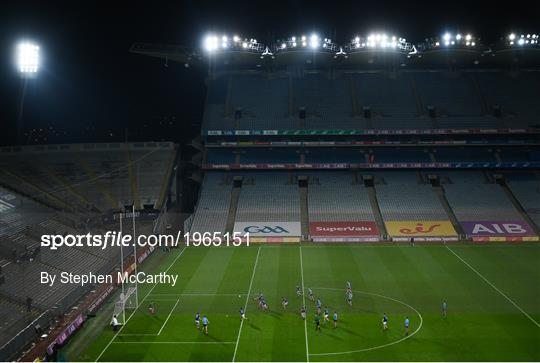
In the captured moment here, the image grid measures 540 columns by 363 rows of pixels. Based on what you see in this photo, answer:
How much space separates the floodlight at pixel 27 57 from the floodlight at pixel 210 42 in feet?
55.6

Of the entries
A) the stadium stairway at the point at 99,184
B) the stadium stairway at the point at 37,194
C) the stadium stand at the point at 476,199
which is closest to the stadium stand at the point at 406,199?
the stadium stand at the point at 476,199

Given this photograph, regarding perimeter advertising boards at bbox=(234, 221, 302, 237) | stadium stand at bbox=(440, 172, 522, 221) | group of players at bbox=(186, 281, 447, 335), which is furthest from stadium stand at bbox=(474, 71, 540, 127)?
group of players at bbox=(186, 281, 447, 335)

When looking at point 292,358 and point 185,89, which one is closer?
point 292,358

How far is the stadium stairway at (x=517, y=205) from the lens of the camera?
4772 cm

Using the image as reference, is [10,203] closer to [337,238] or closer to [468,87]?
[337,238]

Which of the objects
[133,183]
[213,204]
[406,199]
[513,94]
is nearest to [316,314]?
[213,204]

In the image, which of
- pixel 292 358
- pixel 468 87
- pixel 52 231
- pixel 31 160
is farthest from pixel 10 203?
pixel 468 87

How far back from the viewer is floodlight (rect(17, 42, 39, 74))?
42281mm

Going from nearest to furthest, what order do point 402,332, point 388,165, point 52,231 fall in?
point 402,332
point 52,231
point 388,165

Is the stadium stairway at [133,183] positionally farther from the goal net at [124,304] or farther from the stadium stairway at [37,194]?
the goal net at [124,304]

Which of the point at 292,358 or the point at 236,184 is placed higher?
the point at 236,184

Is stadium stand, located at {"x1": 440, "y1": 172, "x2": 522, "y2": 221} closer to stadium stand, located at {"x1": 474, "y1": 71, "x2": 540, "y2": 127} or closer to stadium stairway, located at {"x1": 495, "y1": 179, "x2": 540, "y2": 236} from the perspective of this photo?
stadium stairway, located at {"x1": 495, "y1": 179, "x2": 540, "y2": 236}

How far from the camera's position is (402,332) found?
24.0 metres

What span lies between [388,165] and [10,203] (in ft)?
119
